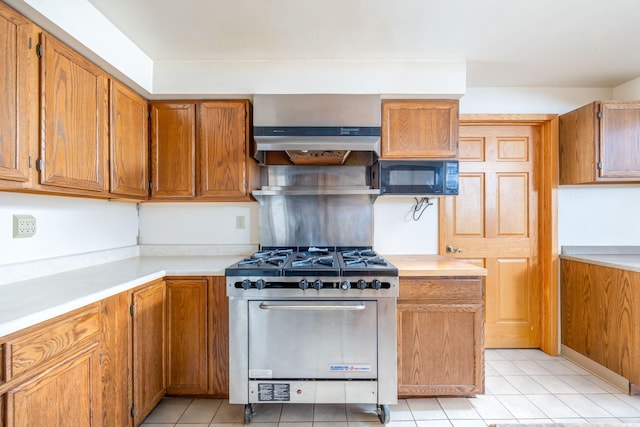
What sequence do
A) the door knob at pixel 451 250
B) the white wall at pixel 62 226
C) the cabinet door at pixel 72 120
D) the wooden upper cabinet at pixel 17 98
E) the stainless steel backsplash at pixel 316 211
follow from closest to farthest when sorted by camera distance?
the wooden upper cabinet at pixel 17 98
the cabinet door at pixel 72 120
the white wall at pixel 62 226
the stainless steel backsplash at pixel 316 211
the door knob at pixel 451 250

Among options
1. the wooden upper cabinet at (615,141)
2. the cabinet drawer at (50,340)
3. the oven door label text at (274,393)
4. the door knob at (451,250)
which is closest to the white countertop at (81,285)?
the cabinet drawer at (50,340)

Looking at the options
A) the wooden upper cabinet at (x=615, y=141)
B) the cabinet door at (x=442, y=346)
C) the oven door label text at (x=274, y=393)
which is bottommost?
the oven door label text at (x=274, y=393)

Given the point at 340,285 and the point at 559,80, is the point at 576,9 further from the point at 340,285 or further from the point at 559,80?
the point at 340,285

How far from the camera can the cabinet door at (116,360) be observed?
4.83ft

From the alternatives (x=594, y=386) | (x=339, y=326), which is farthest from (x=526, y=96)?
(x=339, y=326)

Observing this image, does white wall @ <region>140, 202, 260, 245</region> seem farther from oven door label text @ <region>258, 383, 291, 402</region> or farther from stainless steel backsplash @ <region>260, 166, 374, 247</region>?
oven door label text @ <region>258, 383, 291, 402</region>

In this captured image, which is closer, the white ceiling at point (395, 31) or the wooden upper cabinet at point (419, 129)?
the white ceiling at point (395, 31)

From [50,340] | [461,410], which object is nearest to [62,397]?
[50,340]

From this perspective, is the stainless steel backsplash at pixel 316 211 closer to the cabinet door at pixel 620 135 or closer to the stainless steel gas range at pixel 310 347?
the stainless steel gas range at pixel 310 347

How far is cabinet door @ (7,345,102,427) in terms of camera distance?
1.05 meters

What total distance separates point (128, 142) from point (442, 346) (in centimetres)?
236

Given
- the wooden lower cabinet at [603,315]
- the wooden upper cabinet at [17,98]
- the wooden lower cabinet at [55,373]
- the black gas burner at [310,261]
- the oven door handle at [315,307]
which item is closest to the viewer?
the wooden lower cabinet at [55,373]

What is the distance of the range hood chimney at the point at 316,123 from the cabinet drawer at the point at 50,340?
1.36 meters

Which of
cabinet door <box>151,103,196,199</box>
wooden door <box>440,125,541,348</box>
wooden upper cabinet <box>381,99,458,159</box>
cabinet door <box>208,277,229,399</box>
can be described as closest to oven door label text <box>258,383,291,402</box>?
cabinet door <box>208,277,229,399</box>
